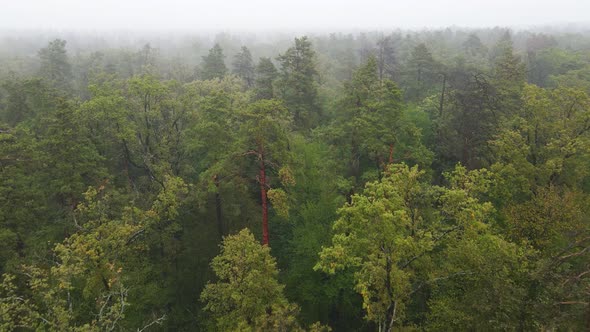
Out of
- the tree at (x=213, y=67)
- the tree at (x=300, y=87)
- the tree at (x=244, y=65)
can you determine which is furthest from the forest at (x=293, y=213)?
the tree at (x=244, y=65)

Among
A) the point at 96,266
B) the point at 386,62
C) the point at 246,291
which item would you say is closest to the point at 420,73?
A: the point at 386,62

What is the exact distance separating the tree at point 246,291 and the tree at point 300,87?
66.5 ft

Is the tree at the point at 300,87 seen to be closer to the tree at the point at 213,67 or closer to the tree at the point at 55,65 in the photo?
the tree at the point at 213,67

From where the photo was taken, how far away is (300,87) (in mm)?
37156

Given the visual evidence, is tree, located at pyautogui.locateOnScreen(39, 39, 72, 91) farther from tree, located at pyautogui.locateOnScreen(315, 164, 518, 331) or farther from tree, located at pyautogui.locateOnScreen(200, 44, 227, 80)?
tree, located at pyautogui.locateOnScreen(315, 164, 518, 331)

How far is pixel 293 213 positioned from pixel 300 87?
15.6 meters

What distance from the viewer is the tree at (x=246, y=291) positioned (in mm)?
16469

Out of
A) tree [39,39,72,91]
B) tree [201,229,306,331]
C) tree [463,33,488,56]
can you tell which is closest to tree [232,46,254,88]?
tree [39,39,72,91]

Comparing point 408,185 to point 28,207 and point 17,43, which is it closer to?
point 28,207

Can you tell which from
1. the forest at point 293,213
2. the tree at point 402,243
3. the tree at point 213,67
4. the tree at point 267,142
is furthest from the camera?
the tree at point 213,67

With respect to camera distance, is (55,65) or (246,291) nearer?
(246,291)

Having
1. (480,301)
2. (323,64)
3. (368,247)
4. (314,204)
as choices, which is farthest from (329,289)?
(323,64)

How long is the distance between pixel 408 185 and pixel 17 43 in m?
193

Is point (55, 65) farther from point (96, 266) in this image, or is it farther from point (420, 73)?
point (420, 73)
